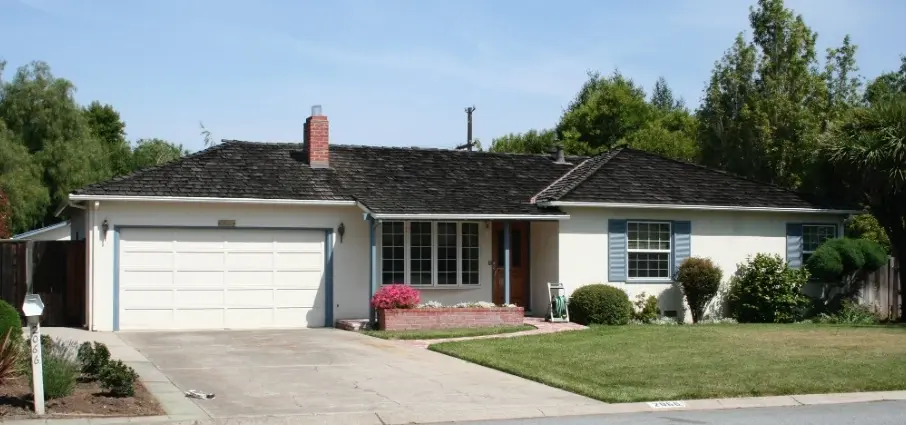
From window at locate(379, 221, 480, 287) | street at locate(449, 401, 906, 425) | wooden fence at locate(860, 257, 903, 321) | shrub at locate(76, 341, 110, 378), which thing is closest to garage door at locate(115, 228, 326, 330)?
window at locate(379, 221, 480, 287)

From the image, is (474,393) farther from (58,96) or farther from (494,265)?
(58,96)

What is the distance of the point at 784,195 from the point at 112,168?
4187 centimetres

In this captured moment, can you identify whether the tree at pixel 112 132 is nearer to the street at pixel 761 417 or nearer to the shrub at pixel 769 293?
the shrub at pixel 769 293

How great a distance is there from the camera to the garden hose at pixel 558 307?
2183cm

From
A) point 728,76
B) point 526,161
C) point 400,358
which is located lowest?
point 400,358

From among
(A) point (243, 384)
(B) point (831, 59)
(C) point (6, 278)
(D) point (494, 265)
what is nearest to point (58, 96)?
(C) point (6, 278)

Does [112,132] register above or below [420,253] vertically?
above

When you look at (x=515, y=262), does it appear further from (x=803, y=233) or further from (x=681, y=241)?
(x=803, y=233)

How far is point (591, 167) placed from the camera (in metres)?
25.7

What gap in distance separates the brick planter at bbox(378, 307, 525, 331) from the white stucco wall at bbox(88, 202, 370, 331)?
194 cm

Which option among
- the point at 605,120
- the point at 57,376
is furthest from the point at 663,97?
the point at 57,376

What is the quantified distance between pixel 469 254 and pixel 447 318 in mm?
2971

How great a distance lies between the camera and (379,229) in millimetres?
22500

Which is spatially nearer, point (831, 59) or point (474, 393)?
point (474, 393)
